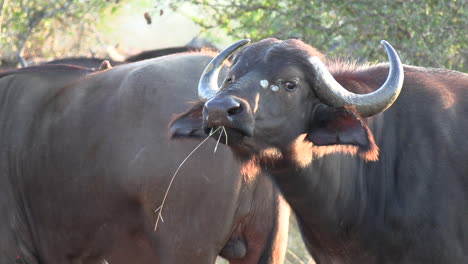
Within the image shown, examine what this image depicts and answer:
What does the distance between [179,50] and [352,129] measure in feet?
11.9

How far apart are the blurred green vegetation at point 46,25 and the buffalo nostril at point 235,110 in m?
6.85

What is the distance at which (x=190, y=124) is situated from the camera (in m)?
4.78

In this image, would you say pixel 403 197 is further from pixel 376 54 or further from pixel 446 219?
pixel 376 54

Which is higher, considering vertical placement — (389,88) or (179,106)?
(389,88)

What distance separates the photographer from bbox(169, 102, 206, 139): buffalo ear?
476cm

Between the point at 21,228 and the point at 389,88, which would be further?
the point at 21,228

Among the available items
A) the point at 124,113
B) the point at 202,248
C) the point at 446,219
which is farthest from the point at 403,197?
the point at 124,113

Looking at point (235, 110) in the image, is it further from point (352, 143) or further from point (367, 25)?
point (367, 25)

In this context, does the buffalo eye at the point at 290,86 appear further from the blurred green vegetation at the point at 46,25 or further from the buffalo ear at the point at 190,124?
the blurred green vegetation at the point at 46,25

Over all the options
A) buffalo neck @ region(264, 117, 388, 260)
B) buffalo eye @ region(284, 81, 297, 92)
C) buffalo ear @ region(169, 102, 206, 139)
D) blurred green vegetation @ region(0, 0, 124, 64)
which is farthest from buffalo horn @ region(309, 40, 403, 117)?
blurred green vegetation @ region(0, 0, 124, 64)

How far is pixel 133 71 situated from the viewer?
6133 millimetres

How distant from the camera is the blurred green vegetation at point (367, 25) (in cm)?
776

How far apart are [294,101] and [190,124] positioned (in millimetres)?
668

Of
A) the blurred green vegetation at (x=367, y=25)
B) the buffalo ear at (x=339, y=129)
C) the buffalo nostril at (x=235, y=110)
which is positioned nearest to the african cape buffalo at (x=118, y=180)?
the buffalo ear at (x=339, y=129)
